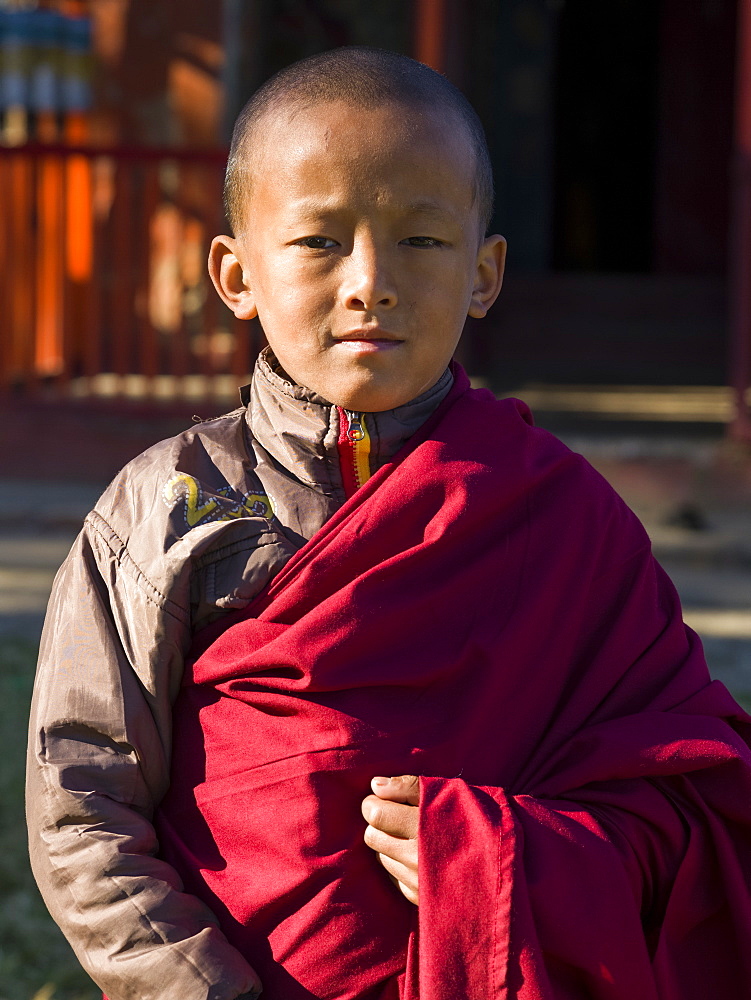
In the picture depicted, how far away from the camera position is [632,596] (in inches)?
56.7

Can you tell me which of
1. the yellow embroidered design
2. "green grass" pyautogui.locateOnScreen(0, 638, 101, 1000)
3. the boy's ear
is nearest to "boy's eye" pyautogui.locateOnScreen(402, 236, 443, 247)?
the boy's ear

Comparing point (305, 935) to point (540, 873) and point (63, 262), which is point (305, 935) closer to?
point (540, 873)

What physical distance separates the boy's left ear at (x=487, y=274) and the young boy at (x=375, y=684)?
0.07m

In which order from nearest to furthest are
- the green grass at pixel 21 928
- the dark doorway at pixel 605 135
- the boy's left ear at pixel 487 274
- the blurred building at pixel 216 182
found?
the boy's left ear at pixel 487 274, the green grass at pixel 21 928, the blurred building at pixel 216 182, the dark doorway at pixel 605 135

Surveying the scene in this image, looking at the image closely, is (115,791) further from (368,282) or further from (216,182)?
(216,182)

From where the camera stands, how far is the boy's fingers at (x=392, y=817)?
1.30 m

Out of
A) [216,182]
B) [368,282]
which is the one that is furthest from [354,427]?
[216,182]

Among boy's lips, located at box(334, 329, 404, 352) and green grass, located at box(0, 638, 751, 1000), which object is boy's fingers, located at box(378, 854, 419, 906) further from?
green grass, located at box(0, 638, 751, 1000)

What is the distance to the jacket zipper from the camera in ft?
4.73

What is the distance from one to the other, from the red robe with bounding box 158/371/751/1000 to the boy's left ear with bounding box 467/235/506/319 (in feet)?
0.48

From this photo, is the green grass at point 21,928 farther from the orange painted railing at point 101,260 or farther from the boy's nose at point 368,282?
the orange painted railing at point 101,260

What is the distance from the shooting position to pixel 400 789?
4.31 feet

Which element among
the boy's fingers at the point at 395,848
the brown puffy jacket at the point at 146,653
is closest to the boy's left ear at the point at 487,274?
the brown puffy jacket at the point at 146,653

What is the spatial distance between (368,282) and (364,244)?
46 millimetres
